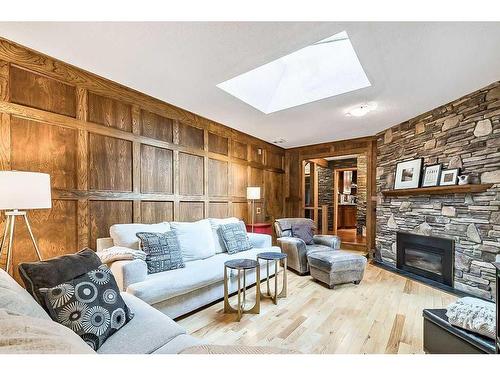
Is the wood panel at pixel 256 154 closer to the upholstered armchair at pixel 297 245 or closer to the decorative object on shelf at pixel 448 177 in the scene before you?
the upholstered armchair at pixel 297 245

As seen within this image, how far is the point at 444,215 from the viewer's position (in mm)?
3391

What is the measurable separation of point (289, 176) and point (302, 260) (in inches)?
107

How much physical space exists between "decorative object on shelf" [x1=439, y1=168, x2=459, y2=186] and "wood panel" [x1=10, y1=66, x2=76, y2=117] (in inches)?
181

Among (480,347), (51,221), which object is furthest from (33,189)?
(480,347)

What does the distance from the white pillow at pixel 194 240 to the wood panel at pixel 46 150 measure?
1.21m

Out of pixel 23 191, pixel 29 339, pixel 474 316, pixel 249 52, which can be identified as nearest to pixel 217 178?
pixel 249 52

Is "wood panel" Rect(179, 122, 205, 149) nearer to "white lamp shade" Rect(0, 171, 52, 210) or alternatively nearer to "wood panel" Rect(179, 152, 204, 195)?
"wood panel" Rect(179, 152, 204, 195)

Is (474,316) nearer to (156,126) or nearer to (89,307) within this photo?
(89,307)

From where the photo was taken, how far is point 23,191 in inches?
68.4

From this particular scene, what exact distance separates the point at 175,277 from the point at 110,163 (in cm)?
150

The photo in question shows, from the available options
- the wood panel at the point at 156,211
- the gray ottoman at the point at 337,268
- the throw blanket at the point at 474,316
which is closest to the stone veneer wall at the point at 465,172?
the gray ottoman at the point at 337,268

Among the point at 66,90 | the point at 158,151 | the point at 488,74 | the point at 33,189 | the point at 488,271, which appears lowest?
the point at 488,271

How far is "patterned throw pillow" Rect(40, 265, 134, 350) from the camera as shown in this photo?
1179 mm

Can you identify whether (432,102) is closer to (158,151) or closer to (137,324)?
(158,151)
